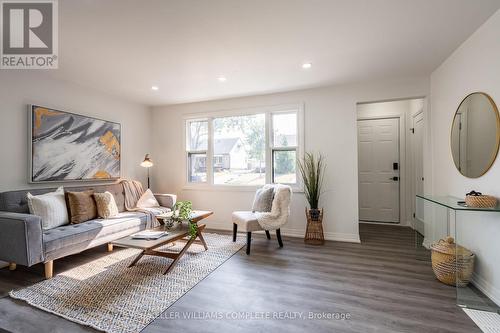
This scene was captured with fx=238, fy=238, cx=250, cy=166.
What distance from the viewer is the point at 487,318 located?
5.85 ft

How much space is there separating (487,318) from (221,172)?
3743 millimetres

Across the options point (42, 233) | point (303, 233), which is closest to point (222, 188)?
point (303, 233)

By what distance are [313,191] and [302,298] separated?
179 cm

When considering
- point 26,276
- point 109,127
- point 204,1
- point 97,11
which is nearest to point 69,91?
point 109,127

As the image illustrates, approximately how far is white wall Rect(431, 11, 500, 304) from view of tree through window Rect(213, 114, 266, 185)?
2.51 meters

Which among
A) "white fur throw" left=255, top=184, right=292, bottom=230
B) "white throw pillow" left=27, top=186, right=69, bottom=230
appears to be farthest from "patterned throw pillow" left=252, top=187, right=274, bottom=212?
"white throw pillow" left=27, top=186, right=69, bottom=230

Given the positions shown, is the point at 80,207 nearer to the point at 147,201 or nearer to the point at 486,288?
the point at 147,201

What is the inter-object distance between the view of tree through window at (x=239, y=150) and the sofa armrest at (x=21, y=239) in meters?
2.71

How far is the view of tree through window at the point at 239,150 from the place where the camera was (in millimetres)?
4266

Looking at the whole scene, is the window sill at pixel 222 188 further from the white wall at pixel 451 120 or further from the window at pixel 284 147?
the white wall at pixel 451 120

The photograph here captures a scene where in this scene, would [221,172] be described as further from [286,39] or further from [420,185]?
[420,185]

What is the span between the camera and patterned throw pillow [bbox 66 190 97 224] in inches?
117

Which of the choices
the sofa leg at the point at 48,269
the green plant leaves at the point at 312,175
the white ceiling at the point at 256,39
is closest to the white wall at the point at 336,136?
the green plant leaves at the point at 312,175

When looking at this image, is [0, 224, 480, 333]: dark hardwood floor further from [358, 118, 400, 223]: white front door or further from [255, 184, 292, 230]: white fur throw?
[358, 118, 400, 223]: white front door
